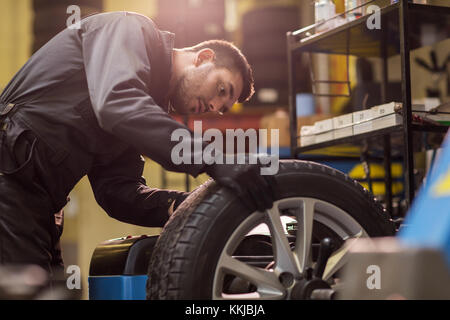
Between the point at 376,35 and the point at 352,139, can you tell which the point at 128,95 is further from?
the point at 376,35

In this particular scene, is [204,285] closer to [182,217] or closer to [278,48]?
[182,217]

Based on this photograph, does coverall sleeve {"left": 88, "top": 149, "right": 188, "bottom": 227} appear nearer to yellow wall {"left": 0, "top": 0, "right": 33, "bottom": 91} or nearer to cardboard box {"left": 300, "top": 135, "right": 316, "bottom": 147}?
cardboard box {"left": 300, "top": 135, "right": 316, "bottom": 147}

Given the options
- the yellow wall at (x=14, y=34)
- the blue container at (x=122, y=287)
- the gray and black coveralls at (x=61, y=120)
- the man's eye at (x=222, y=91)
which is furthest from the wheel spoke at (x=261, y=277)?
the yellow wall at (x=14, y=34)

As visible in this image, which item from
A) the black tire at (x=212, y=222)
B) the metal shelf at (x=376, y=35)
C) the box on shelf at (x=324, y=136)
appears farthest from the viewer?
the box on shelf at (x=324, y=136)

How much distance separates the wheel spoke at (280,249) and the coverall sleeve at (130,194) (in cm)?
52

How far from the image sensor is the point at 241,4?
23.9 feet

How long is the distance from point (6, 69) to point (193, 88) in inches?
210

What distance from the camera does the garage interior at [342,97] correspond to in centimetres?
83

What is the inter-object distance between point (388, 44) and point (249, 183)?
1672 millimetres

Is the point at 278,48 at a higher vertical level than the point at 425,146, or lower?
higher

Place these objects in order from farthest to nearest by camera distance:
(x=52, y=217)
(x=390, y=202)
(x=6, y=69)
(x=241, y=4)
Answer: (x=241, y=4)
(x=6, y=69)
(x=390, y=202)
(x=52, y=217)

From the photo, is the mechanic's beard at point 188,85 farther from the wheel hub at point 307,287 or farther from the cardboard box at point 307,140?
the cardboard box at point 307,140
